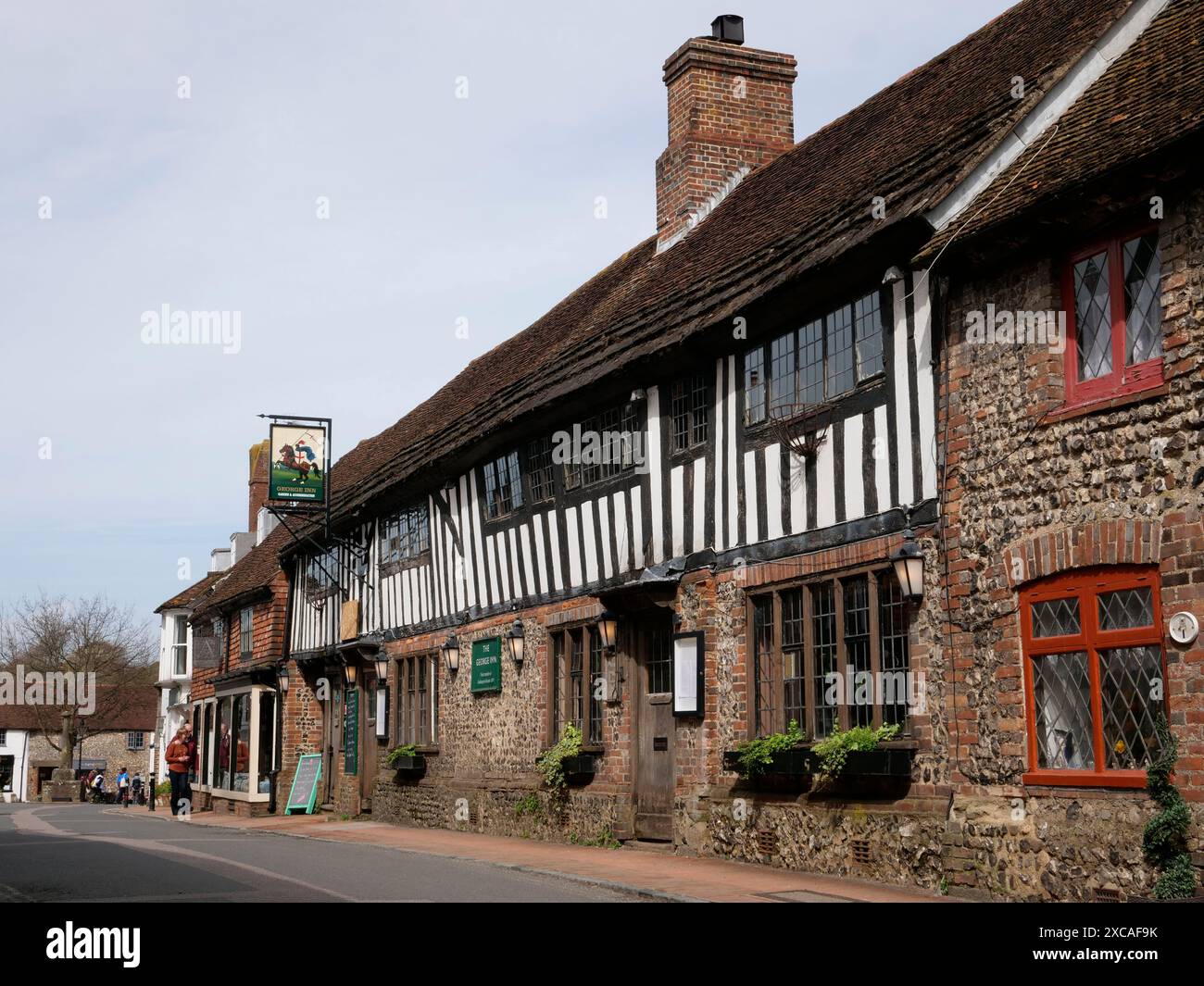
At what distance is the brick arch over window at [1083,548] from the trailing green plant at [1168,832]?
1.15 metres

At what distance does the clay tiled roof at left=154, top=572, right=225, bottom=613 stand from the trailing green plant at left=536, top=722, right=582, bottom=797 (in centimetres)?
3522

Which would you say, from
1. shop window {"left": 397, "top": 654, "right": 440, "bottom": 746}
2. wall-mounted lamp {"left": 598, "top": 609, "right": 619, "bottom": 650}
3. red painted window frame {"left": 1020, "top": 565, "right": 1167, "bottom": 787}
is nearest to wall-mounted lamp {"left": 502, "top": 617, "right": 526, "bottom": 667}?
wall-mounted lamp {"left": 598, "top": 609, "right": 619, "bottom": 650}

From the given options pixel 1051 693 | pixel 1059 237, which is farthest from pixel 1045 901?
pixel 1059 237

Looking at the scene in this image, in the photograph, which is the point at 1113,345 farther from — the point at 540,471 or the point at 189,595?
the point at 189,595

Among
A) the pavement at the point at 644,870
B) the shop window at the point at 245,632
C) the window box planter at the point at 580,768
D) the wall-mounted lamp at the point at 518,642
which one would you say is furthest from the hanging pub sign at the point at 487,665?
the shop window at the point at 245,632

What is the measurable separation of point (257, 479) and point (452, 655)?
77.5ft

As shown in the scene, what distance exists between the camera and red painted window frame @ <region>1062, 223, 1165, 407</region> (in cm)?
983

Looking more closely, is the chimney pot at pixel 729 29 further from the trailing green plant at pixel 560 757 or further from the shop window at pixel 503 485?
the trailing green plant at pixel 560 757

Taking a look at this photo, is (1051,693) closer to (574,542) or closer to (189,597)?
(574,542)

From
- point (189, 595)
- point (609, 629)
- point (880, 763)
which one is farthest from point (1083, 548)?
point (189, 595)

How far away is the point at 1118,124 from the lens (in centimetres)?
1048

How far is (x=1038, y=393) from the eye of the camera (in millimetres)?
10578

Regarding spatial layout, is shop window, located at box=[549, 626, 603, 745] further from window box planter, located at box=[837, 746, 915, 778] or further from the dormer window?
the dormer window

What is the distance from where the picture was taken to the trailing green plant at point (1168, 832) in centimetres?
880
